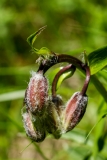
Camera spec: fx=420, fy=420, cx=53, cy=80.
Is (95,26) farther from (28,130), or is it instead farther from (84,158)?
(28,130)

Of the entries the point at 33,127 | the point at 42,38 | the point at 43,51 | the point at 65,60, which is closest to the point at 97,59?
the point at 65,60

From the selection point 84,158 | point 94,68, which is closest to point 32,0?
point 84,158

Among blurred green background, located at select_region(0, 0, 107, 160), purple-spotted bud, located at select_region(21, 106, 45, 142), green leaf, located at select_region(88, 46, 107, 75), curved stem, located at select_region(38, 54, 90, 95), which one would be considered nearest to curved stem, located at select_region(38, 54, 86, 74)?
curved stem, located at select_region(38, 54, 90, 95)

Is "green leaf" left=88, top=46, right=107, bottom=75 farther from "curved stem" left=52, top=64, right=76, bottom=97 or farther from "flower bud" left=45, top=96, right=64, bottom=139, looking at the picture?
"flower bud" left=45, top=96, right=64, bottom=139

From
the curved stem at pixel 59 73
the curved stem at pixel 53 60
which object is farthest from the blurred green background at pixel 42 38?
Result: the curved stem at pixel 53 60

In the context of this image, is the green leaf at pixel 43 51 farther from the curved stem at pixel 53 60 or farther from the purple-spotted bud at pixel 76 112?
the purple-spotted bud at pixel 76 112

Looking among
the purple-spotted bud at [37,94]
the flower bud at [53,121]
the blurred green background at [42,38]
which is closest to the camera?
the purple-spotted bud at [37,94]
